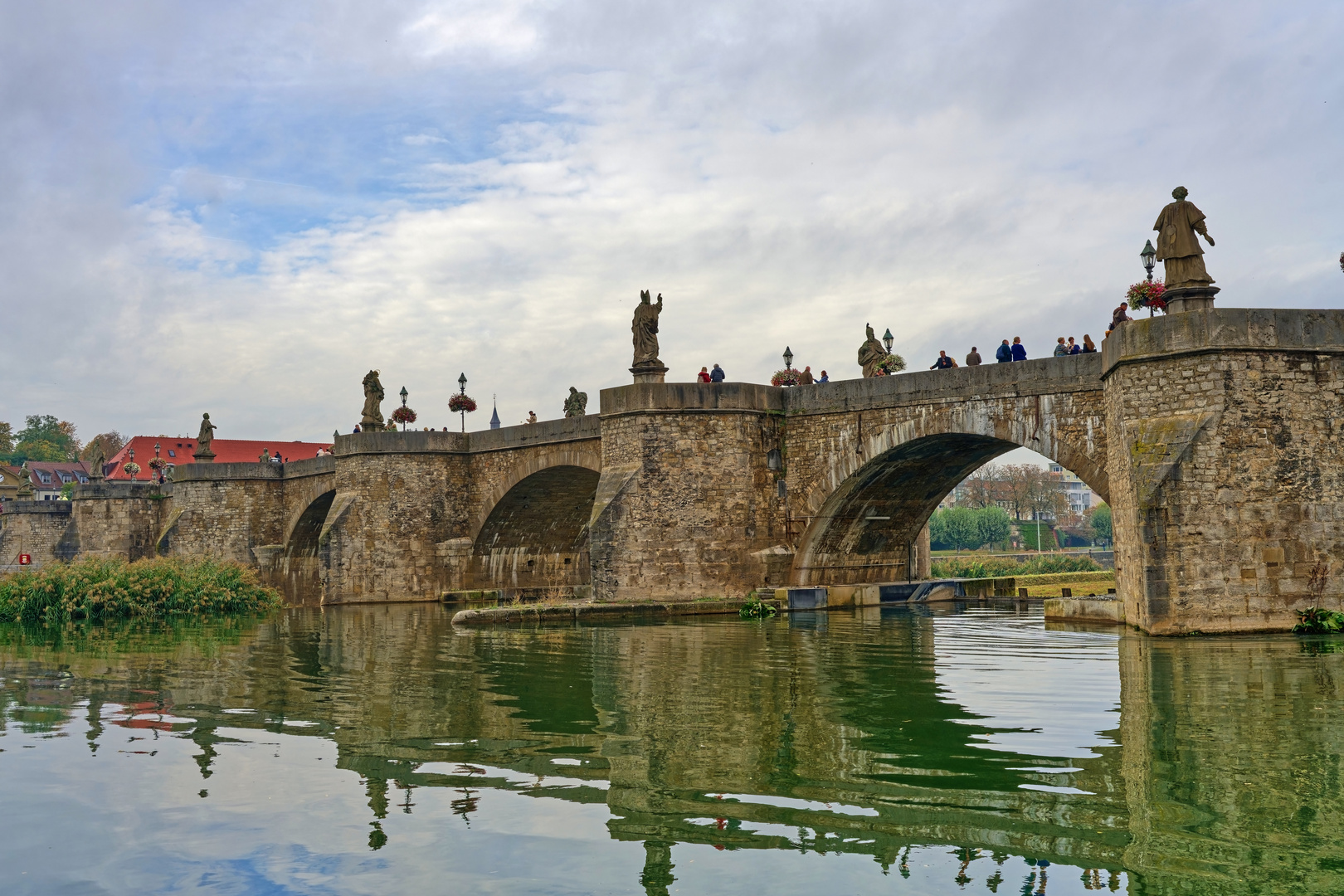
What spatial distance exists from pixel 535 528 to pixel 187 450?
51.9 m

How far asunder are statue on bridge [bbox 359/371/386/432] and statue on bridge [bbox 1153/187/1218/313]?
88.4 feet

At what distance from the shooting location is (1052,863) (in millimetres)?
6410

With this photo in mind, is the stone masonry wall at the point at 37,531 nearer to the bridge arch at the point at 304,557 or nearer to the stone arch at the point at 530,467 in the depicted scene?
the bridge arch at the point at 304,557

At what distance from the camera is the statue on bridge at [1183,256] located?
57.7ft

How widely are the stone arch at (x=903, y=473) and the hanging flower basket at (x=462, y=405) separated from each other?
16.3 meters

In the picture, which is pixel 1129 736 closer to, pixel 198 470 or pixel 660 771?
pixel 660 771

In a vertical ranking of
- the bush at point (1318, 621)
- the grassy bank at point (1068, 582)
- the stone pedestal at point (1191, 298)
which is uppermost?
the stone pedestal at point (1191, 298)

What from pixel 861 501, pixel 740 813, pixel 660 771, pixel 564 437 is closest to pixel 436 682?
pixel 660 771

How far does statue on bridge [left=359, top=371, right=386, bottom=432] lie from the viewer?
38.9 metres

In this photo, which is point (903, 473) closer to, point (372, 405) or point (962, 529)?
point (372, 405)

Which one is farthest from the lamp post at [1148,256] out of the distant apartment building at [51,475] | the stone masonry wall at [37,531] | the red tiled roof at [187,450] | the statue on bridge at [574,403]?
the distant apartment building at [51,475]

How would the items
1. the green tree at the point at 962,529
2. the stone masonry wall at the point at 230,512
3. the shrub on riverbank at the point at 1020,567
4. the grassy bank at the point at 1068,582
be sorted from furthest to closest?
the green tree at the point at 962,529 < the shrub on riverbank at the point at 1020,567 < the stone masonry wall at the point at 230,512 < the grassy bank at the point at 1068,582

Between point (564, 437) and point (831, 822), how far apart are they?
26229 millimetres

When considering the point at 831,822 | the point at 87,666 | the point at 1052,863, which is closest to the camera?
the point at 1052,863
